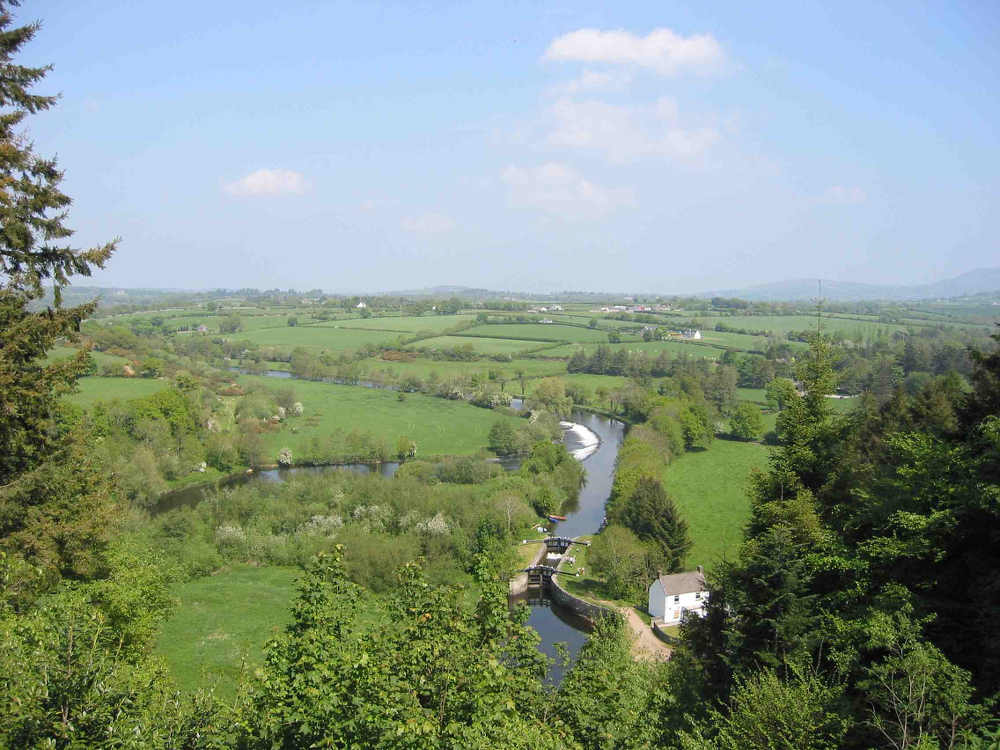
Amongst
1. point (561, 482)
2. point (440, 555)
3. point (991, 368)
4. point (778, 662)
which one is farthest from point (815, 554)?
point (561, 482)

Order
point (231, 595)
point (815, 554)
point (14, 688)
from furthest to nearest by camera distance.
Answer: point (231, 595) → point (815, 554) → point (14, 688)

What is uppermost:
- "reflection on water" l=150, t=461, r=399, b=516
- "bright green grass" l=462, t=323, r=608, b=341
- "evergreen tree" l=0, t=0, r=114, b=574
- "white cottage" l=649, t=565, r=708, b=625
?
"evergreen tree" l=0, t=0, r=114, b=574

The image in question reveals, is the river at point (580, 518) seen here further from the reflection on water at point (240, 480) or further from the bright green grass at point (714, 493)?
the reflection on water at point (240, 480)

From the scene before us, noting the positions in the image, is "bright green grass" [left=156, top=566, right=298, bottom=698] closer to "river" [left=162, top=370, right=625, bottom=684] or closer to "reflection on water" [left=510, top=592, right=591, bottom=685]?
"reflection on water" [left=510, top=592, right=591, bottom=685]

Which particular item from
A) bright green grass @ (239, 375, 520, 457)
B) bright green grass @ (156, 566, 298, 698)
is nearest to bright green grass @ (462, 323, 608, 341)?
bright green grass @ (239, 375, 520, 457)

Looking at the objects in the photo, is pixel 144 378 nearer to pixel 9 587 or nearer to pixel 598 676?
pixel 9 587
